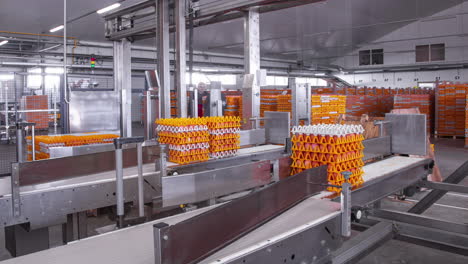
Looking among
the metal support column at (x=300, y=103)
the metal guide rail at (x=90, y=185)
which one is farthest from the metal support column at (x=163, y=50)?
the metal support column at (x=300, y=103)

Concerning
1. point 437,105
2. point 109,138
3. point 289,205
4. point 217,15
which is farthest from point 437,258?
point 437,105

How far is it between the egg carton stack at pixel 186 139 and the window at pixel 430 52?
68.1ft

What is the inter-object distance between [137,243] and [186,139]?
2.28m

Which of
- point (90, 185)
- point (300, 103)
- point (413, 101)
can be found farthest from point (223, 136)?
point (413, 101)

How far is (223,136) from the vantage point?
472 cm

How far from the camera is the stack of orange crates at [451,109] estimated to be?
49.5 feet

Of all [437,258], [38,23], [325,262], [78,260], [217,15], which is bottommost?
[437,258]

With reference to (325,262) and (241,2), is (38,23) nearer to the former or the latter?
(241,2)

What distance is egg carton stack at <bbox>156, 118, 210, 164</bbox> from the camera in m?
4.25

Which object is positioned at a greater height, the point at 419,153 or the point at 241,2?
the point at 241,2

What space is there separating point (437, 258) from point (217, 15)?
481cm

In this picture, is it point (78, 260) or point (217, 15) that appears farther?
point (217, 15)

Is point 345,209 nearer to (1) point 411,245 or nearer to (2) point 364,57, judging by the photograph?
(1) point 411,245

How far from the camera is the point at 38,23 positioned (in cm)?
1463
